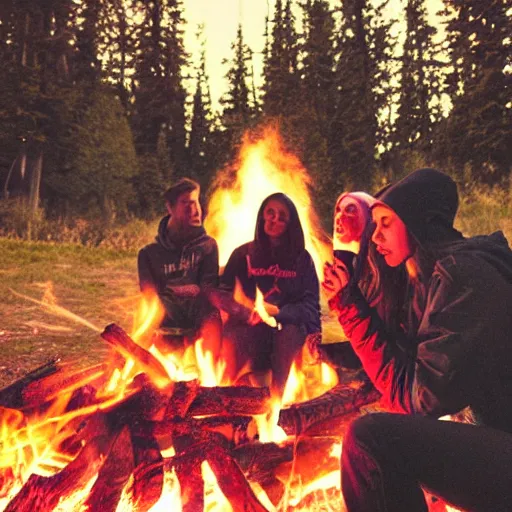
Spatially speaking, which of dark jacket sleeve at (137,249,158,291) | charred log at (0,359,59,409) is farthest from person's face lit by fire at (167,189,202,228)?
charred log at (0,359,59,409)

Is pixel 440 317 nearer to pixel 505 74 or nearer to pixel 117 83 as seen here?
pixel 505 74

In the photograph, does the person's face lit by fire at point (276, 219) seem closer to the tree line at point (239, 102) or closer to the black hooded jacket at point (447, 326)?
the black hooded jacket at point (447, 326)

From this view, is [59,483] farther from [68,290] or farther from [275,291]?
[68,290]

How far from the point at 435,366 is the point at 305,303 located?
276 centimetres

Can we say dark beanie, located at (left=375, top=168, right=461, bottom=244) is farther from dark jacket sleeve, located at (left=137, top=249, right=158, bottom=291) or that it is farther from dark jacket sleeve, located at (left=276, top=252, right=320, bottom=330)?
dark jacket sleeve, located at (left=137, top=249, right=158, bottom=291)

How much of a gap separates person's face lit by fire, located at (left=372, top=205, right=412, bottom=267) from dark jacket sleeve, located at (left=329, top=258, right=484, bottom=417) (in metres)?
0.22

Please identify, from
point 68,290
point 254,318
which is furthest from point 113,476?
point 68,290

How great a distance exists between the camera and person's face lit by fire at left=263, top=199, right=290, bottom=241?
16.5 feet

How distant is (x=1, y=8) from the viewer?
19.6 m

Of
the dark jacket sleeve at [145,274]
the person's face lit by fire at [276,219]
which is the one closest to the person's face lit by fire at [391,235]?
the person's face lit by fire at [276,219]

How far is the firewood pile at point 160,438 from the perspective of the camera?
9.52 feet

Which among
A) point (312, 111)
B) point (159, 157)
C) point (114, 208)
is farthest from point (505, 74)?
point (159, 157)

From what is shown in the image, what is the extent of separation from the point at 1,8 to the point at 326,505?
21037mm

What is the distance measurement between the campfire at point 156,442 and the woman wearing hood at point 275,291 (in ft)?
2.68
